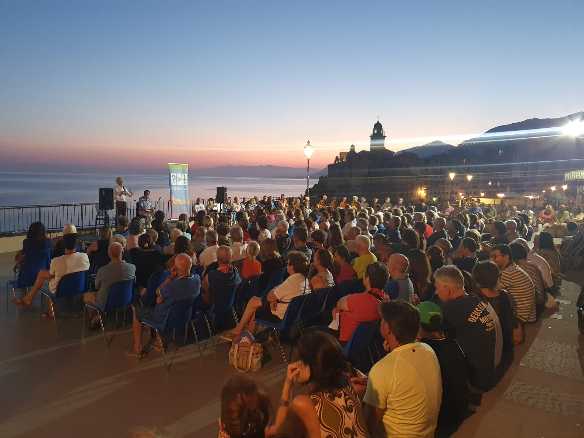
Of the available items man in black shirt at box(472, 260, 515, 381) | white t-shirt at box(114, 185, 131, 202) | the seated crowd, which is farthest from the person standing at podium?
man in black shirt at box(472, 260, 515, 381)

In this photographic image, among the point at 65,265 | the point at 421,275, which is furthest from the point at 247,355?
the point at 65,265

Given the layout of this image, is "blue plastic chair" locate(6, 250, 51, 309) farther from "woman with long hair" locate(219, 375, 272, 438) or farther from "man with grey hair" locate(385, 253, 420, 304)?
"woman with long hair" locate(219, 375, 272, 438)

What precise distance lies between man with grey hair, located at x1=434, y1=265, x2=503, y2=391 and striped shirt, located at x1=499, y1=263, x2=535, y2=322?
6.29 feet

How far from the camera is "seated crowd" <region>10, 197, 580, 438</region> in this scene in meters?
1.98

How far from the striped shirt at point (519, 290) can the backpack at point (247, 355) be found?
294 centimetres

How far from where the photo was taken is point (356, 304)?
3.65 m

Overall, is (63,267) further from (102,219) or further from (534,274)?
(102,219)

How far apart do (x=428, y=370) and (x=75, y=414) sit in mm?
2705

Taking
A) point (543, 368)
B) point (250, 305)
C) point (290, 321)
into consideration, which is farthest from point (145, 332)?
point (543, 368)

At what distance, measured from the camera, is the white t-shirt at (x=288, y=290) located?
446cm

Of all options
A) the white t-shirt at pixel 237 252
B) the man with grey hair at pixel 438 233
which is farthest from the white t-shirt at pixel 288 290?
the man with grey hair at pixel 438 233

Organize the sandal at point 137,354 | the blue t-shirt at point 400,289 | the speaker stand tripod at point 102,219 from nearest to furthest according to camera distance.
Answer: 1. the blue t-shirt at point 400,289
2. the sandal at point 137,354
3. the speaker stand tripod at point 102,219

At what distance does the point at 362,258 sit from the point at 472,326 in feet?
8.10

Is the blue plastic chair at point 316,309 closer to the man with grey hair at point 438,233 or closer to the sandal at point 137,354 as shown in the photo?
the sandal at point 137,354
